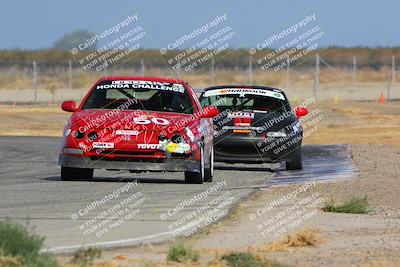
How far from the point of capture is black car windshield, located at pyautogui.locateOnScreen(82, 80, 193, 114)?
19.2 metres

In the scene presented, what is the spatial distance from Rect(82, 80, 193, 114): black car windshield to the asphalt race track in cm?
106

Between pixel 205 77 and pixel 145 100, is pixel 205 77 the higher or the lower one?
the lower one

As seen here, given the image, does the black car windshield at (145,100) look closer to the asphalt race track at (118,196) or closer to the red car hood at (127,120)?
the red car hood at (127,120)

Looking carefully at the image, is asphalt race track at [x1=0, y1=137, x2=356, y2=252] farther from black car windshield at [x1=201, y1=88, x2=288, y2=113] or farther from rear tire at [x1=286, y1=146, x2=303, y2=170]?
black car windshield at [x1=201, y1=88, x2=288, y2=113]

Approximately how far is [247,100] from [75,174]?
5409 mm

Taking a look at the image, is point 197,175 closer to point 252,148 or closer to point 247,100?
point 252,148

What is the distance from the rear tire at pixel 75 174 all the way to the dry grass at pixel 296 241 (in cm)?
705

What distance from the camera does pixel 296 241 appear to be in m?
11.6

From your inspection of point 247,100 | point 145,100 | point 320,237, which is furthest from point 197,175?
point 320,237

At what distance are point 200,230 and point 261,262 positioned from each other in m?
2.66

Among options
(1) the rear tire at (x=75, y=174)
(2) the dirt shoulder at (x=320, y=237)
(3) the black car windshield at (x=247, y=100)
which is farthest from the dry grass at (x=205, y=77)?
(2) the dirt shoulder at (x=320, y=237)

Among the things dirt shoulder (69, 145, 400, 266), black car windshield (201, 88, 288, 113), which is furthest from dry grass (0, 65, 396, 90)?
dirt shoulder (69, 145, 400, 266)

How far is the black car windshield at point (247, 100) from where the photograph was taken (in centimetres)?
2300

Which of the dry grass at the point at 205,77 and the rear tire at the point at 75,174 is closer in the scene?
the rear tire at the point at 75,174
